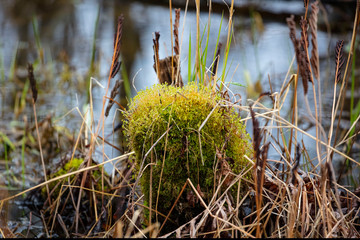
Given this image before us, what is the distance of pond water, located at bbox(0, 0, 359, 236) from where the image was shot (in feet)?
10.5

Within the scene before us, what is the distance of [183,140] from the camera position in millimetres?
1229

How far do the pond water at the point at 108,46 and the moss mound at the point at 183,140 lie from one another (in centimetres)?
106

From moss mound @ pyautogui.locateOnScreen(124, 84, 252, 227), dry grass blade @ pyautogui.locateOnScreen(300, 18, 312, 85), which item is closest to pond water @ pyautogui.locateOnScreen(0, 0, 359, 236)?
moss mound @ pyautogui.locateOnScreen(124, 84, 252, 227)

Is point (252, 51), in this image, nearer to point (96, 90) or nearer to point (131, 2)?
point (96, 90)

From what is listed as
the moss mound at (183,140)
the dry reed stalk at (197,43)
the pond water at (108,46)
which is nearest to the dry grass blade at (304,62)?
the moss mound at (183,140)

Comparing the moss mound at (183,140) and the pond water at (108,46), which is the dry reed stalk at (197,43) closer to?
the moss mound at (183,140)

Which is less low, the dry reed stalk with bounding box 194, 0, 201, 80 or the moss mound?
the dry reed stalk with bounding box 194, 0, 201, 80

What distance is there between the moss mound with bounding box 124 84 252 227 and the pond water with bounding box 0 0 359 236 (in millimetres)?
1057

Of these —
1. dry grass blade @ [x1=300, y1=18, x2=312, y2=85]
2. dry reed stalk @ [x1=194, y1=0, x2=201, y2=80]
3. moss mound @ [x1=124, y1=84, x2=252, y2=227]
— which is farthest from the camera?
dry reed stalk @ [x1=194, y1=0, x2=201, y2=80]

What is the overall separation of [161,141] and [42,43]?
4.19 meters

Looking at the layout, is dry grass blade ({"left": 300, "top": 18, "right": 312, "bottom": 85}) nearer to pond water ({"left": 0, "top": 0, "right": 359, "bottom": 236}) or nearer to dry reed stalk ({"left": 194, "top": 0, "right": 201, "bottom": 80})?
dry reed stalk ({"left": 194, "top": 0, "right": 201, "bottom": 80})

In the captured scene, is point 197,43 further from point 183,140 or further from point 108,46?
point 108,46

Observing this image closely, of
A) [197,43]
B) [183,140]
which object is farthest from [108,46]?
[183,140]

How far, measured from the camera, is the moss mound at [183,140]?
1.24m
